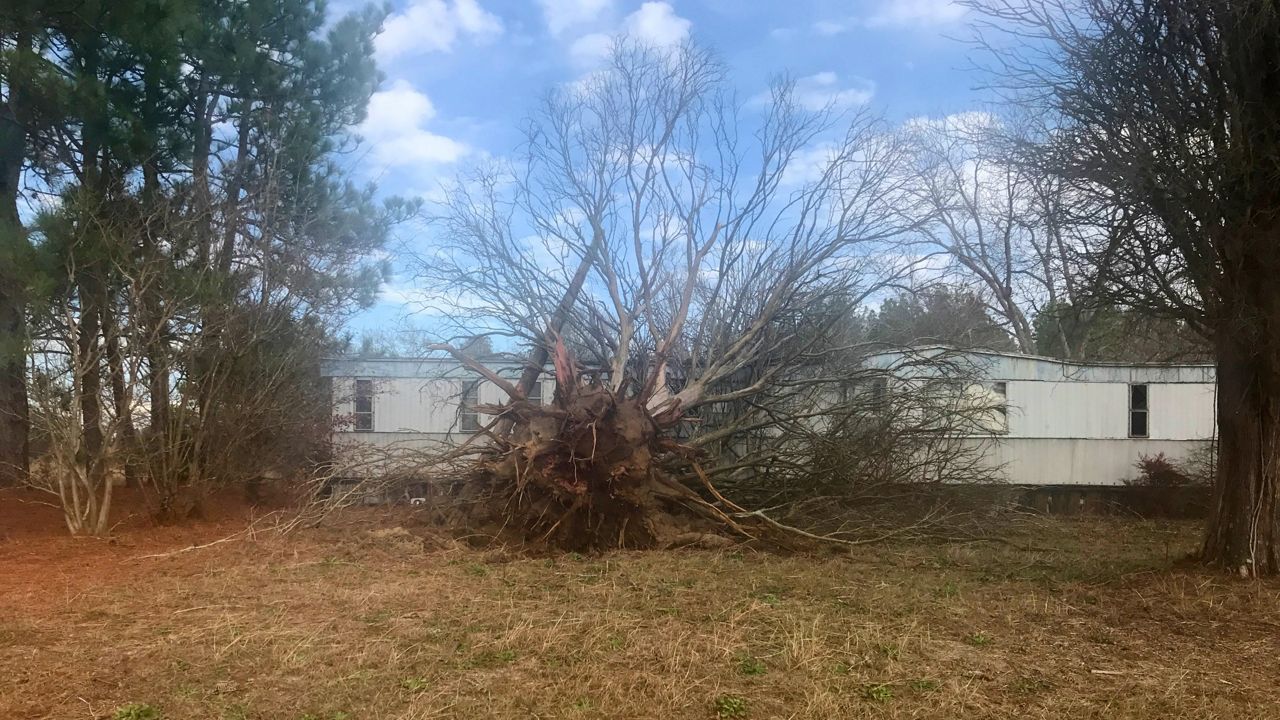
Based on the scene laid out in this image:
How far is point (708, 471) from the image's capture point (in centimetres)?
999

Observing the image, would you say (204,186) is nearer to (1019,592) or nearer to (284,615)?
(284,615)

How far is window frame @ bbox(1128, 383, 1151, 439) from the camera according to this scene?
1454cm

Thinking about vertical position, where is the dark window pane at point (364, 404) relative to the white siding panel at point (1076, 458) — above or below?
above

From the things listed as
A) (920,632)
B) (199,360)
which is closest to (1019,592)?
(920,632)

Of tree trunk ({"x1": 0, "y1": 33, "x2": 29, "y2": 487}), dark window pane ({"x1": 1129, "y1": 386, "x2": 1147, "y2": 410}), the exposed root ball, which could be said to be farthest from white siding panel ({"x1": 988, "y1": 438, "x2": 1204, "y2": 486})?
tree trunk ({"x1": 0, "y1": 33, "x2": 29, "y2": 487})

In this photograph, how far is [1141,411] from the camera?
48.0 feet

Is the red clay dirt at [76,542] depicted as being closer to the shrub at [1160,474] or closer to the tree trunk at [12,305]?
the tree trunk at [12,305]

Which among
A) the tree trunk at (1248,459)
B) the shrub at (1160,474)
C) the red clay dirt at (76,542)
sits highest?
the tree trunk at (1248,459)

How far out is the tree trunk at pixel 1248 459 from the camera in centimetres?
654

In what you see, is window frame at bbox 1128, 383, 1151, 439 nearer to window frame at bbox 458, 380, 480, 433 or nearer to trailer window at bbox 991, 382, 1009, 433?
trailer window at bbox 991, 382, 1009, 433

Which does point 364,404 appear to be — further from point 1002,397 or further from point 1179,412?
point 1179,412

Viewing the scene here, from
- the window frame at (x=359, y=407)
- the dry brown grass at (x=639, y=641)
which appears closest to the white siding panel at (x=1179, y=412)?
the dry brown grass at (x=639, y=641)

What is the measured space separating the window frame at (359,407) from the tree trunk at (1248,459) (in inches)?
394

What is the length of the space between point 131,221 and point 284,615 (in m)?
5.11
